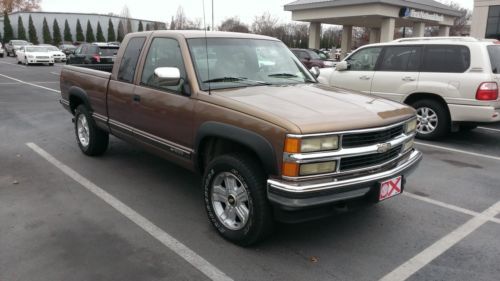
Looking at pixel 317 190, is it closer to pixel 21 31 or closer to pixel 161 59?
pixel 161 59

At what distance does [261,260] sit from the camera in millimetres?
3578

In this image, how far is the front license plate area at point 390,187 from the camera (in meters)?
3.60

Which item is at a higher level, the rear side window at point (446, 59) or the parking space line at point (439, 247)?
the rear side window at point (446, 59)

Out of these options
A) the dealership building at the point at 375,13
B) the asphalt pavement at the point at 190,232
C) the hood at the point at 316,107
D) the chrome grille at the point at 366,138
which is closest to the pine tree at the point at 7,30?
the dealership building at the point at 375,13

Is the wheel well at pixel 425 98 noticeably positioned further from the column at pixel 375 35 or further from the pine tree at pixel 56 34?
the pine tree at pixel 56 34

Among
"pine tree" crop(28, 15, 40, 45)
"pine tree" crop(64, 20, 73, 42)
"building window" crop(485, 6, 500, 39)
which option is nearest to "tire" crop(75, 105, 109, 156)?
"building window" crop(485, 6, 500, 39)

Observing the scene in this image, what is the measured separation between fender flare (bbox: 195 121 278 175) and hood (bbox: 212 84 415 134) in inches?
6.9

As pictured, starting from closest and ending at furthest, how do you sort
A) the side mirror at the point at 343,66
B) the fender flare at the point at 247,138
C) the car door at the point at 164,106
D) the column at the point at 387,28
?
the fender flare at the point at 247,138 → the car door at the point at 164,106 → the side mirror at the point at 343,66 → the column at the point at 387,28

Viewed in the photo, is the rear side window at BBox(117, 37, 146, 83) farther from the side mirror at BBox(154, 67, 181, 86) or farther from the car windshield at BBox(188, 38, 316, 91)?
the side mirror at BBox(154, 67, 181, 86)

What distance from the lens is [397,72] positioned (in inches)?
339

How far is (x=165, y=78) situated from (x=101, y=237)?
1557 millimetres

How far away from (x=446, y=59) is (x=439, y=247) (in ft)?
16.7

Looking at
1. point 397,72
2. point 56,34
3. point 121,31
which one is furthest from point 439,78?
point 56,34

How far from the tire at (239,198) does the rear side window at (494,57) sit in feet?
19.3
